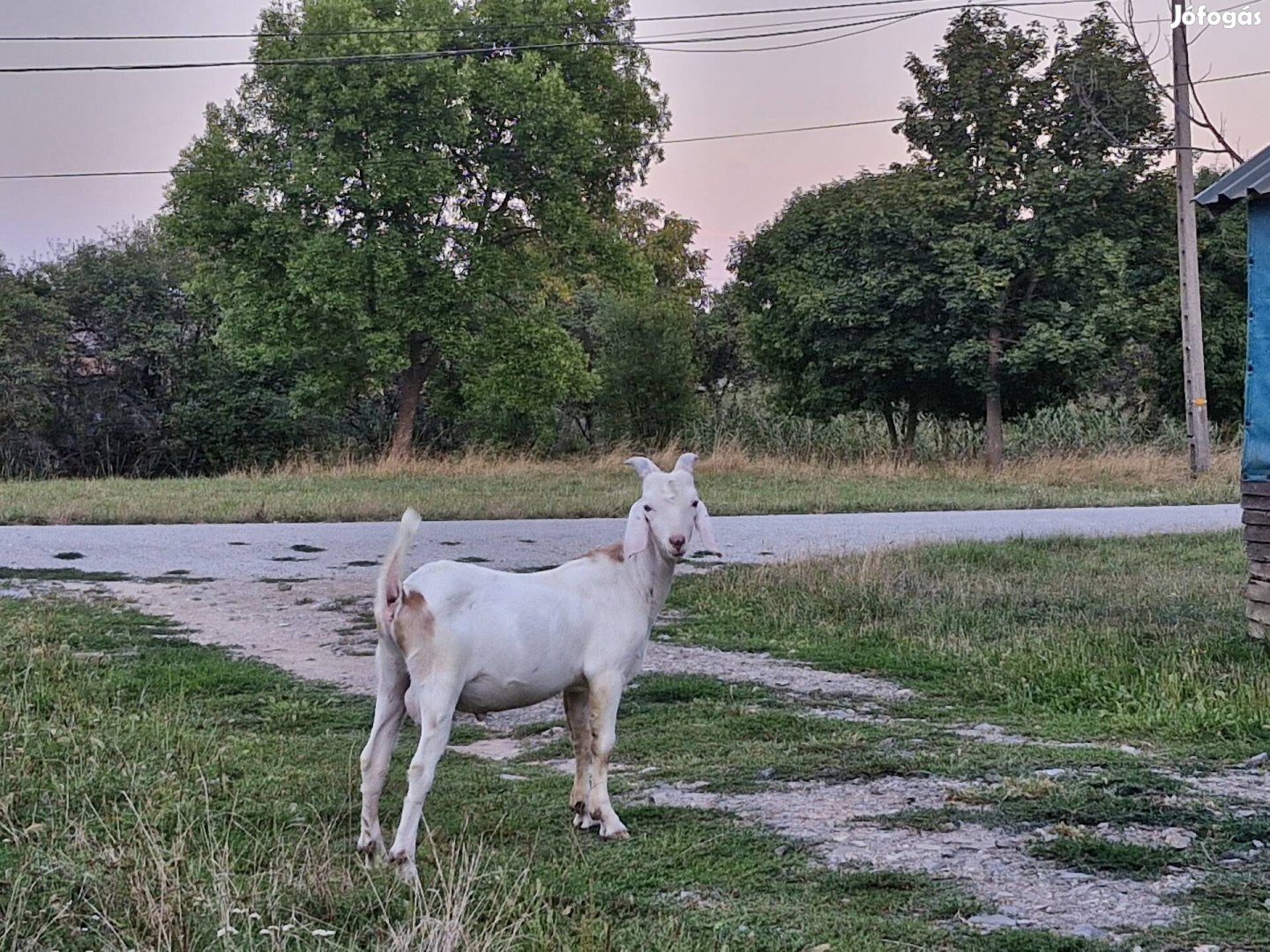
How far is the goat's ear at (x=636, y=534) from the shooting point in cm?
518

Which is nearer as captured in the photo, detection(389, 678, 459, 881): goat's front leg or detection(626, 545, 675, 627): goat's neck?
detection(389, 678, 459, 881): goat's front leg

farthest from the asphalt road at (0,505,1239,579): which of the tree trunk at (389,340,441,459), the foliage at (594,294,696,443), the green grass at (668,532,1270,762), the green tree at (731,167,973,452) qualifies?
the foliage at (594,294,696,443)

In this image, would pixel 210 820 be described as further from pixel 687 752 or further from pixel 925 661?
pixel 925 661

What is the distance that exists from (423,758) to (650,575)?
50.1 inches

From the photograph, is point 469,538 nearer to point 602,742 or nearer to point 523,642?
point 602,742

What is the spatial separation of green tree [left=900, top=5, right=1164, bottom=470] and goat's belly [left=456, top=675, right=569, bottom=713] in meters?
23.7

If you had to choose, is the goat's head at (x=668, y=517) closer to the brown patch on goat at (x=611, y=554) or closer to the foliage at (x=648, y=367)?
the brown patch on goat at (x=611, y=554)

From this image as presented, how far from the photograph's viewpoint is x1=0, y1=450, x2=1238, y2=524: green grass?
19.0 metres

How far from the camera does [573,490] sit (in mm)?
22203

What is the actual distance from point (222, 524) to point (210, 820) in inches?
530

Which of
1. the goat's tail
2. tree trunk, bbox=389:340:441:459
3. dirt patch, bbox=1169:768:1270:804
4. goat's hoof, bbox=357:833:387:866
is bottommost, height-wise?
dirt patch, bbox=1169:768:1270:804

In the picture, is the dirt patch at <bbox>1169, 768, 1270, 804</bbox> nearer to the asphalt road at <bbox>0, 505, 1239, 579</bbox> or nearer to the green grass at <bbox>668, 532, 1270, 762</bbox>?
the green grass at <bbox>668, 532, 1270, 762</bbox>

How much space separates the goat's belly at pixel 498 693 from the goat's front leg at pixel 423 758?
0.49ft

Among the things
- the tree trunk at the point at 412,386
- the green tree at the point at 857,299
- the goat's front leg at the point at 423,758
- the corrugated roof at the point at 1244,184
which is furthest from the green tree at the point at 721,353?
the goat's front leg at the point at 423,758
